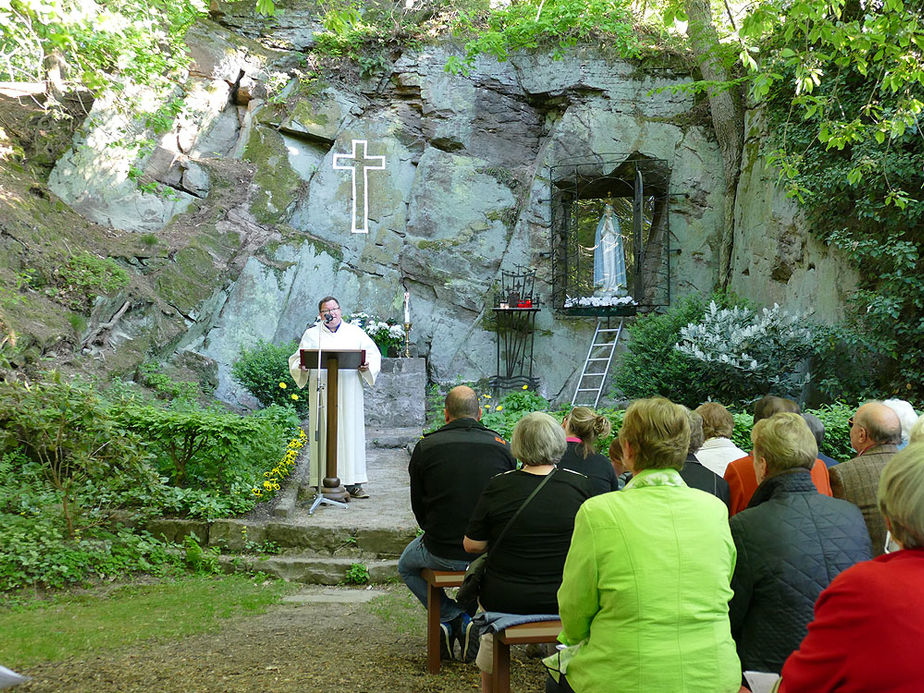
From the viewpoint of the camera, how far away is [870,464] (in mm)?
3287

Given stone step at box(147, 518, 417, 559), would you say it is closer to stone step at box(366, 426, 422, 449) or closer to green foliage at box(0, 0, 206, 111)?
stone step at box(366, 426, 422, 449)

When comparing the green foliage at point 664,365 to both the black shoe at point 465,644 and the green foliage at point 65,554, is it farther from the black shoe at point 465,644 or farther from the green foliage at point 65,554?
the green foliage at point 65,554

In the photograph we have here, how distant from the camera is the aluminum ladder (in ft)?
40.5

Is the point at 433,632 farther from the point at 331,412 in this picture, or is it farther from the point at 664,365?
the point at 664,365

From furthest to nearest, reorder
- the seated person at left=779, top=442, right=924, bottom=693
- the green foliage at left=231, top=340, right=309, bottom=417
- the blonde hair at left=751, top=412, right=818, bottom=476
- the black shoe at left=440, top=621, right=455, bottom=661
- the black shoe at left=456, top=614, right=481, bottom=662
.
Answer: the green foliage at left=231, top=340, right=309, bottom=417 → the black shoe at left=440, top=621, right=455, bottom=661 → the black shoe at left=456, top=614, right=481, bottom=662 → the blonde hair at left=751, top=412, right=818, bottom=476 → the seated person at left=779, top=442, right=924, bottom=693

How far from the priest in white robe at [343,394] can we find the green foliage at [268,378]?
10.3 ft

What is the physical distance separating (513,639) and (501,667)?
17 centimetres

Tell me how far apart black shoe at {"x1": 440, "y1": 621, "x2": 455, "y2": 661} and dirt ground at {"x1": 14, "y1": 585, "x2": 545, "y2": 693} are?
6cm

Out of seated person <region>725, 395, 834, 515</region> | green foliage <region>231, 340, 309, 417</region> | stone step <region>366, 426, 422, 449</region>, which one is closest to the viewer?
seated person <region>725, 395, 834, 515</region>

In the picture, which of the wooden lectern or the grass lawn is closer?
the grass lawn

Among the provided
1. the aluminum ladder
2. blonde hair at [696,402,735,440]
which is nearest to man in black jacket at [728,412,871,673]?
blonde hair at [696,402,735,440]

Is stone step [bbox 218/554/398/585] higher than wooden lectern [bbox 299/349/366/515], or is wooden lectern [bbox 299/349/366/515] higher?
wooden lectern [bbox 299/349/366/515]

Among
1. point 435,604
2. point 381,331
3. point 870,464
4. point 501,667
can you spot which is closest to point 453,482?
point 435,604

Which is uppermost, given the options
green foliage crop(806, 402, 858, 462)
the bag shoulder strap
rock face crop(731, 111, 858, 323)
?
rock face crop(731, 111, 858, 323)
